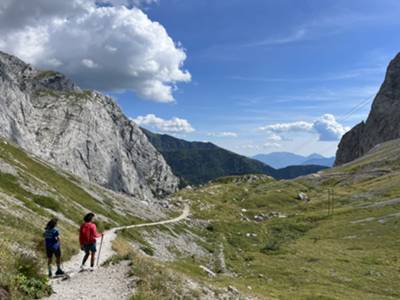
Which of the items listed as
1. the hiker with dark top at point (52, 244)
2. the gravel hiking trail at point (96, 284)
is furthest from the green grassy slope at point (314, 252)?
the hiker with dark top at point (52, 244)

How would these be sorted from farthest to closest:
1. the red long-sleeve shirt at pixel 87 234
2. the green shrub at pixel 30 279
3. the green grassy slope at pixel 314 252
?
the green grassy slope at pixel 314 252 < the red long-sleeve shirt at pixel 87 234 < the green shrub at pixel 30 279

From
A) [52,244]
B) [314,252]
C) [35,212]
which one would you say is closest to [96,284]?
[52,244]

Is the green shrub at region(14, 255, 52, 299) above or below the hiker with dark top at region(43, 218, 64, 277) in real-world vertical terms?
below

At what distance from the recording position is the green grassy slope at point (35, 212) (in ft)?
54.4

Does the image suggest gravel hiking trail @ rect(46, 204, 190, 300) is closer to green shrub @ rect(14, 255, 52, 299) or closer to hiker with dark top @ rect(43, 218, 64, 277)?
green shrub @ rect(14, 255, 52, 299)

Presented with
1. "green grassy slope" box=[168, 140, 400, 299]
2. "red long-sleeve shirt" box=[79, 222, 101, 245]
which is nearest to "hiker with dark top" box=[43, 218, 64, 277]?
"red long-sleeve shirt" box=[79, 222, 101, 245]

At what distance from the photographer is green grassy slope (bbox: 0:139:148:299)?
54.4 feet

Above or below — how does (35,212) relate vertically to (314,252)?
above

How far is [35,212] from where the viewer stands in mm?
40375

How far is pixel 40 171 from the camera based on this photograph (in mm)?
68688

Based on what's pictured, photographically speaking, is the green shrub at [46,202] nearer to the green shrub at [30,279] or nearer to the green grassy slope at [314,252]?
the green grassy slope at [314,252]

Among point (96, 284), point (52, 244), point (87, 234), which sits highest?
point (87, 234)

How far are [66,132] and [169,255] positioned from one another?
157061mm

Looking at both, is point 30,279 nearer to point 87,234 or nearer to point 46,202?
point 87,234
